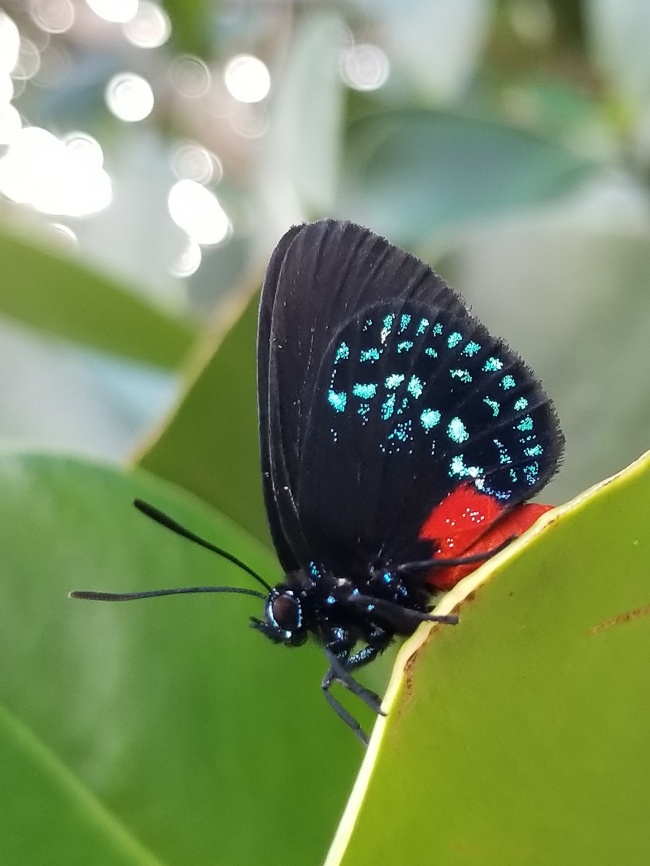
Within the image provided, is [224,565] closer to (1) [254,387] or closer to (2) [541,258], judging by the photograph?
(1) [254,387]

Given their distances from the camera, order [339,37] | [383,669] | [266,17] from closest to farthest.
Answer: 1. [383,669]
2. [339,37]
3. [266,17]

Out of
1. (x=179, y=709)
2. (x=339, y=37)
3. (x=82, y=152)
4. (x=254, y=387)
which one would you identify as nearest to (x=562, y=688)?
(x=179, y=709)

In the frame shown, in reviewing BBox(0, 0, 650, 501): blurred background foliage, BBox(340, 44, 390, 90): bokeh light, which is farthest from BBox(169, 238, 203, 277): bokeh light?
BBox(340, 44, 390, 90): bokeh light

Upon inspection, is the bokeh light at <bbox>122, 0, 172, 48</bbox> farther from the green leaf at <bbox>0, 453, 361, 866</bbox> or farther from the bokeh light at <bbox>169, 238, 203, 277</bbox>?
the green leaf at <bbox>0, 453, 361, 866</bbox>

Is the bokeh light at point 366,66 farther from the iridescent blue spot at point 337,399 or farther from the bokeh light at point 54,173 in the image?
the iridescent blue spot at point 337,399

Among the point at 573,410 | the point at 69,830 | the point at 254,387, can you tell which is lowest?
the point at 69,830
